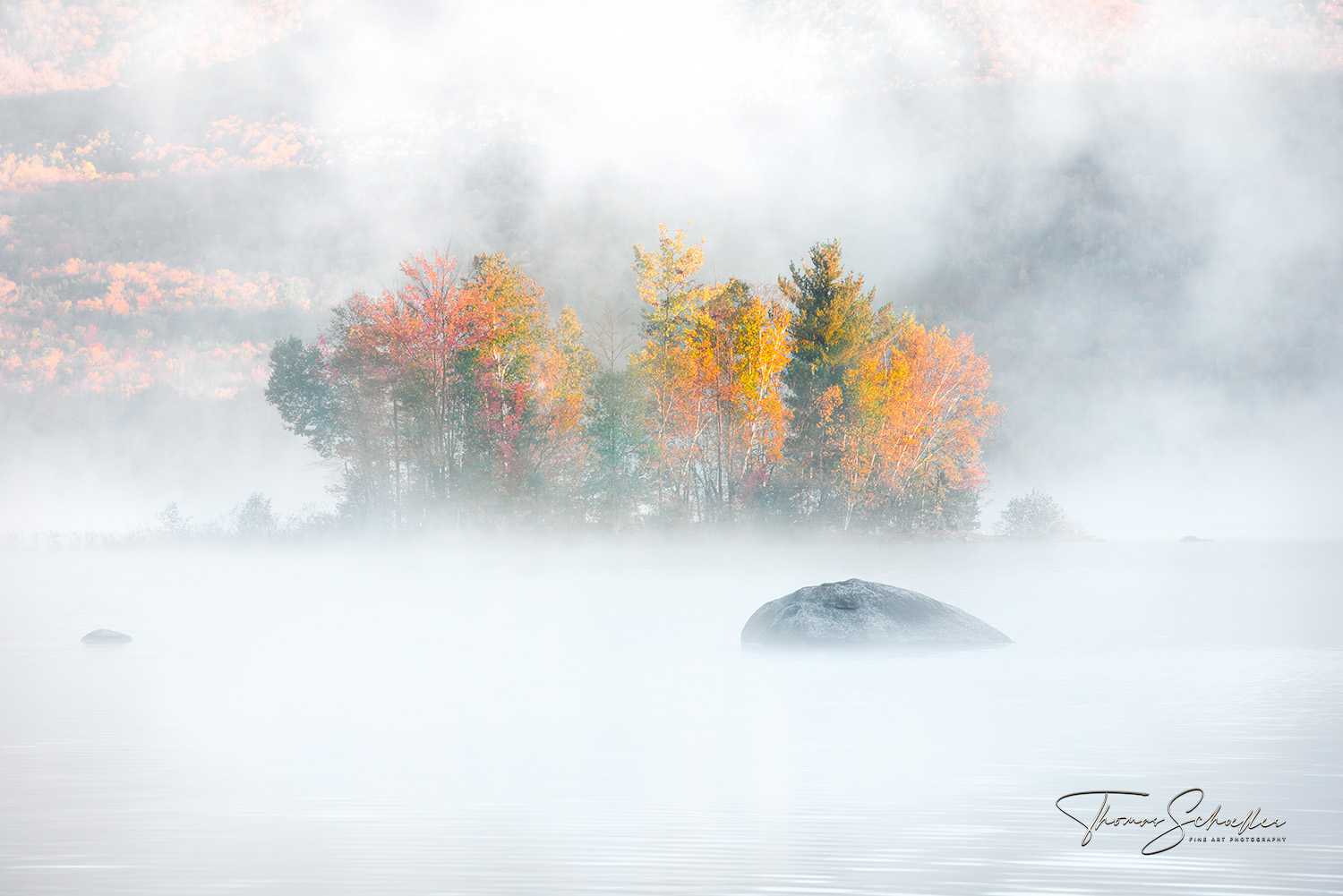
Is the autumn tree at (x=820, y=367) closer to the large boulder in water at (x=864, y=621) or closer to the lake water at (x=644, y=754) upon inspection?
the lake water at (x=644, y=754)

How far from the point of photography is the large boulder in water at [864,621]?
1442 centimetres

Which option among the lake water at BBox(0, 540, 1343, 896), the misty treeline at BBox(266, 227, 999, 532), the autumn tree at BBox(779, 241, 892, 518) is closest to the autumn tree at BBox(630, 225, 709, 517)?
the misty treeline at BBox(266, 227, 999, 532)

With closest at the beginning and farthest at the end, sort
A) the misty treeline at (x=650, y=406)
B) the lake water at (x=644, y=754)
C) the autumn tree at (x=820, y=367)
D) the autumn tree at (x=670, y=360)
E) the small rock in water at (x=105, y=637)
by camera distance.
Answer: the lake water at (x=644, y=754), the small rock in water at (x=105, y=637), the misty treeline at (x=650, y=406), the autumn tree at (x=670, y=360), the autumn tree at (x=820, y=367)

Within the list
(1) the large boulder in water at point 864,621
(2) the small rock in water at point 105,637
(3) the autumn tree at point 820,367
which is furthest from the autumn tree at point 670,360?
(1) the large boulder in water at point 864,621

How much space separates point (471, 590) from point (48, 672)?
38.5ft

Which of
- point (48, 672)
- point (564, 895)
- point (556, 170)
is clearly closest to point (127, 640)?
point (48, 672)

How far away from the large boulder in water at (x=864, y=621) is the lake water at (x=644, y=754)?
503mm

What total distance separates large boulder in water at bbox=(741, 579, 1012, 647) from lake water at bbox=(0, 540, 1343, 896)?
503mm

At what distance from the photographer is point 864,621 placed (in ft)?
47.6

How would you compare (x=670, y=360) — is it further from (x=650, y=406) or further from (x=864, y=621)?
(x=864, y=621)

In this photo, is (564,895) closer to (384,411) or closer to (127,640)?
(127,640)
